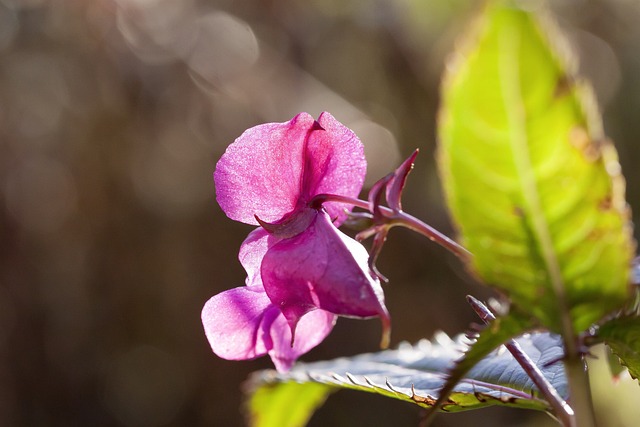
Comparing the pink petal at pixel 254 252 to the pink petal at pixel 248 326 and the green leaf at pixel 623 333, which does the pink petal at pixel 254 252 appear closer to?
the pink petal at pixel 248 326

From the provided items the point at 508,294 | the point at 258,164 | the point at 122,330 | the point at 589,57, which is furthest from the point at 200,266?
the point at 508,294

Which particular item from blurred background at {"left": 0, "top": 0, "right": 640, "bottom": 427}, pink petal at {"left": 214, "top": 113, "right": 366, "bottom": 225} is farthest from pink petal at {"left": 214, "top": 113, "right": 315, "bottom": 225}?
blurred background at {"left": 0, "top": 0, "right": 640, "bottom": 427}

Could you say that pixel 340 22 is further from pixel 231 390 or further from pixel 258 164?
pixel 258 164

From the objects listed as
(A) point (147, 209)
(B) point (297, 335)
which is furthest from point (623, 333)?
(A) point (147, 209)

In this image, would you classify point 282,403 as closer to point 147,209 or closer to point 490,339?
point 490,339

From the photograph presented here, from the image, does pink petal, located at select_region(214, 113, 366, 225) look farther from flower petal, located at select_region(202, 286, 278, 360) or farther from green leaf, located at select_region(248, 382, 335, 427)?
green leaf, located at select_region(248, 382, 335, 427)

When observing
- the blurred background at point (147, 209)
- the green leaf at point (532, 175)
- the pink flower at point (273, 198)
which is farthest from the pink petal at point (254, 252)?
the blurred background at point (147, 209)
